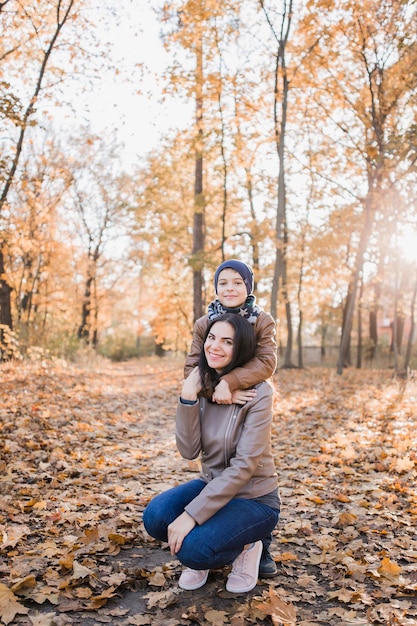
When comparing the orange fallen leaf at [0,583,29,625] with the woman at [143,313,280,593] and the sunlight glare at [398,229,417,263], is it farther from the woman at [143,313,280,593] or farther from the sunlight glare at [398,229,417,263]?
the sunlight glare at [398,229,417,263]

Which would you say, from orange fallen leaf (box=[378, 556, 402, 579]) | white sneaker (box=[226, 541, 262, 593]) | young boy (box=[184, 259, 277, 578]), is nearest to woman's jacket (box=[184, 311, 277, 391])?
young boy (box=[184, 259, 277, 578])

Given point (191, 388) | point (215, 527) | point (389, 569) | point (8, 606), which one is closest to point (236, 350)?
point (191, 388)

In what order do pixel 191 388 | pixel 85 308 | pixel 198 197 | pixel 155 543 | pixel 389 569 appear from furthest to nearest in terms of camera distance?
1. pixel 85 308
2. pixel 198 197
3. pixel 155 543
4. pixel 389 569
5. pixel 191 388

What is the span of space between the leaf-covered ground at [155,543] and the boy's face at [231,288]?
1718 millimetres

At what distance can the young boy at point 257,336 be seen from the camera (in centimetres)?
297

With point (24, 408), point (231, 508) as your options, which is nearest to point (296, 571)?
point (231, 508)

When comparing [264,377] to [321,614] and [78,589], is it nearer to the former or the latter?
[321,614]

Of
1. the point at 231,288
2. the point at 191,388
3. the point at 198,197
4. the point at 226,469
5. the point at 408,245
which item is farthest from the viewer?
the point at 408,245

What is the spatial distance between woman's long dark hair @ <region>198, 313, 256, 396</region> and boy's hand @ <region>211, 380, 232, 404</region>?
11cm

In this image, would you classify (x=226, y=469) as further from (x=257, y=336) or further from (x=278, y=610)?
(x=257, y=336)

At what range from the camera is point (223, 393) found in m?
2.90

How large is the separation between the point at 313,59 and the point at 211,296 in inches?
592

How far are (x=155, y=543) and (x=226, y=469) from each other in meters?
1.29

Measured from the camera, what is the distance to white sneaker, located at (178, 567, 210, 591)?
9.86 feet
